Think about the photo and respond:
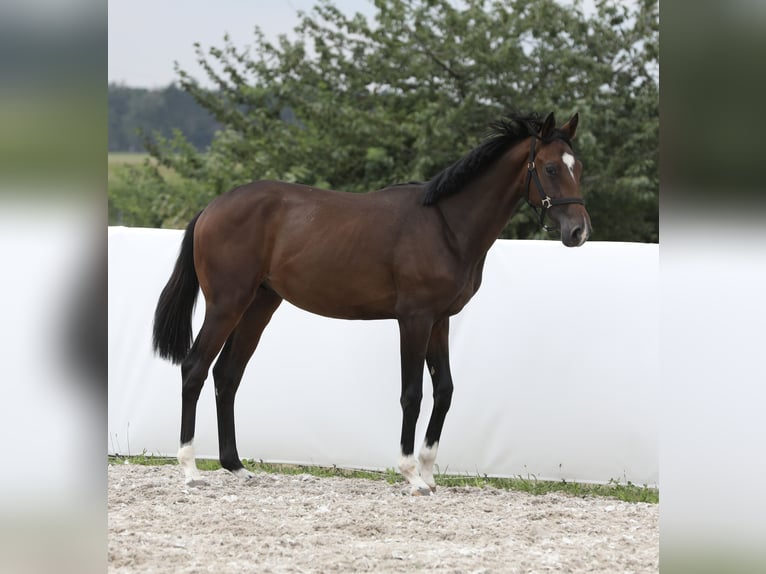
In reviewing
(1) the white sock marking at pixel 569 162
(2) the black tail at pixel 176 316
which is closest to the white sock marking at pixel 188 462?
(2) the black tail at pixel 176 316

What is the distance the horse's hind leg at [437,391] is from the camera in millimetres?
5293

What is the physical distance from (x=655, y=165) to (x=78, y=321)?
11.3 meters

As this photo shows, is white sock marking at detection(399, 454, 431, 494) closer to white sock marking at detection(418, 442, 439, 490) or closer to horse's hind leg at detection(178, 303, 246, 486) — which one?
white sock marking at detection(418, 442, 439, 490)

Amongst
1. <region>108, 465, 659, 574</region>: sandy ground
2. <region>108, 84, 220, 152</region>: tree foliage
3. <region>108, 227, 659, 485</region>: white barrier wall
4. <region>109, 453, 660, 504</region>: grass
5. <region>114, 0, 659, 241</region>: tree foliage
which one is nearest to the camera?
<region>108, 465, 659, 574</region>: sandy ground

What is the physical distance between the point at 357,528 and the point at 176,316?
1885mm

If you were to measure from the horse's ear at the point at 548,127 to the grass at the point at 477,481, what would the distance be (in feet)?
6.70

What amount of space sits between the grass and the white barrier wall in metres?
0.05

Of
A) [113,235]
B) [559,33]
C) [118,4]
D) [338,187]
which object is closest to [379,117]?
[338,187]

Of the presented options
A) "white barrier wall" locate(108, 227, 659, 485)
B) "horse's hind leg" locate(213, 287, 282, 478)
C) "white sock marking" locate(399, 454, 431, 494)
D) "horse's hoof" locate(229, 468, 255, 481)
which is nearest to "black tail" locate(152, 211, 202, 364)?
"horse's hind leg" locate(213, 287, 282, 478)

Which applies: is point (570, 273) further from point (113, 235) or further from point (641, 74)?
point (641, 74)

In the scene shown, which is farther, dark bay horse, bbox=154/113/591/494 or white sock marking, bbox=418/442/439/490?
white sock marking, bbox=418/442/439/490

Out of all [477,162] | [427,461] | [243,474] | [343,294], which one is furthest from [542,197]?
[243,474]

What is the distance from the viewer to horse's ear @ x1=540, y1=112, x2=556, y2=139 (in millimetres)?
5012

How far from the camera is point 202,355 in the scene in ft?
17.6
